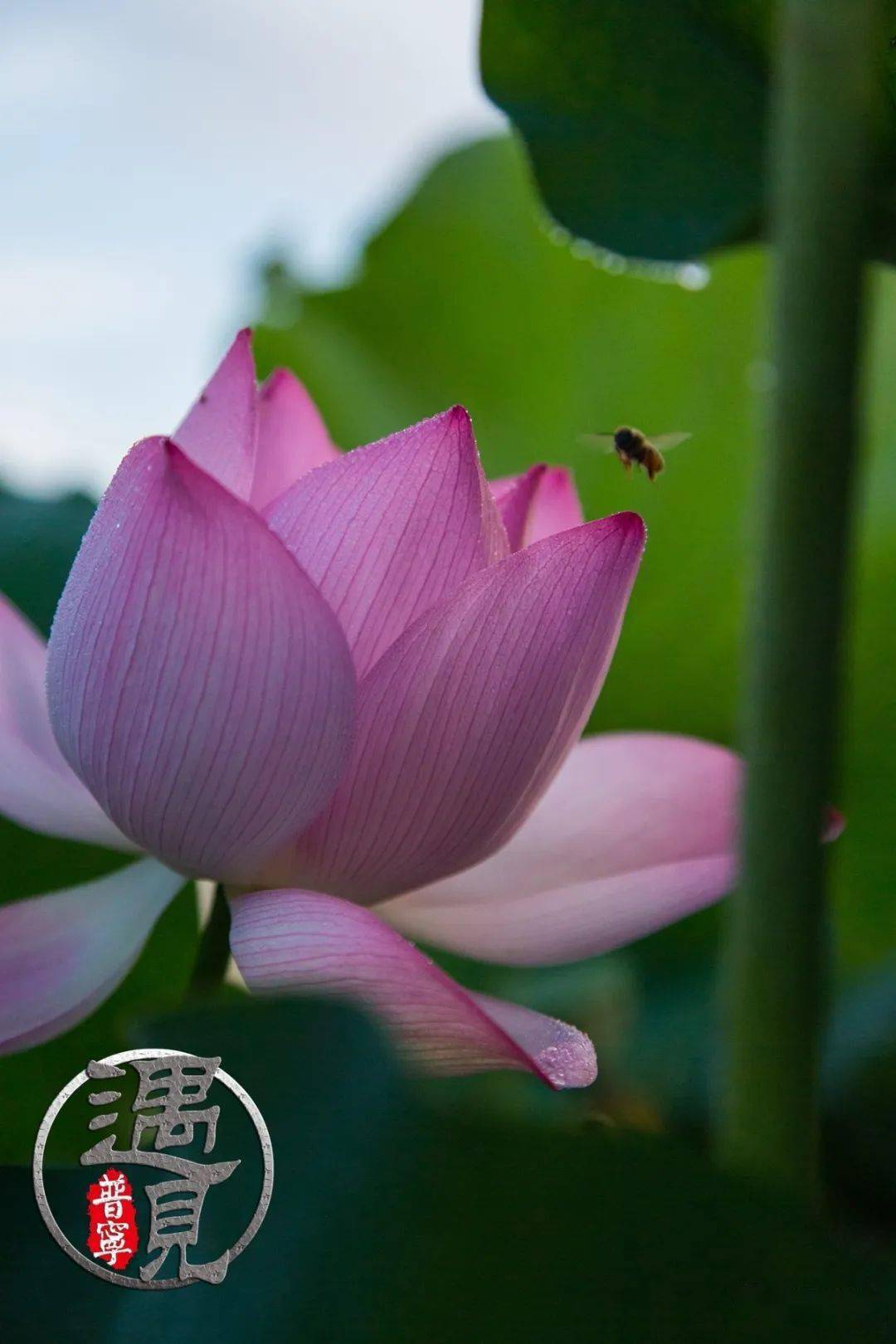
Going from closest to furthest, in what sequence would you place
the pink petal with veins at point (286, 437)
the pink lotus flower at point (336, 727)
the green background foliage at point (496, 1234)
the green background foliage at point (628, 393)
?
the green background foliage at point (496, 1234)
the pink lotus flower at point (336, 727)
the pink petal with veins at point (286, 437)
the green background foliage at point (628, 393)

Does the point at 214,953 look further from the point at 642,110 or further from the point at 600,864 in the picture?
the point at 642,110

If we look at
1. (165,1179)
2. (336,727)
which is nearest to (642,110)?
(336,727)

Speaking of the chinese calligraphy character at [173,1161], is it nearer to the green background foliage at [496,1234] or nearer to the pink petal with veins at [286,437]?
the green background foliage at [496,1234]

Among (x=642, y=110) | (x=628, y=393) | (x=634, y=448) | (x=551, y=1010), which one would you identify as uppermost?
(x=642, y=110)

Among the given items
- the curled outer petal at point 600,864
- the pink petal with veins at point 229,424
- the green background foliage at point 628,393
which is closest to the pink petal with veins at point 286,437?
the pink petal with veins at point 229,424

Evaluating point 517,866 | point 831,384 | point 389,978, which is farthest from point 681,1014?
point 831,384

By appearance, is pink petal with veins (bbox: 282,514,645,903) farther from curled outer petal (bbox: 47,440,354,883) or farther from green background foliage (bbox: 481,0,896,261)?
green background foliage (bbox: 481,0,896,261)
